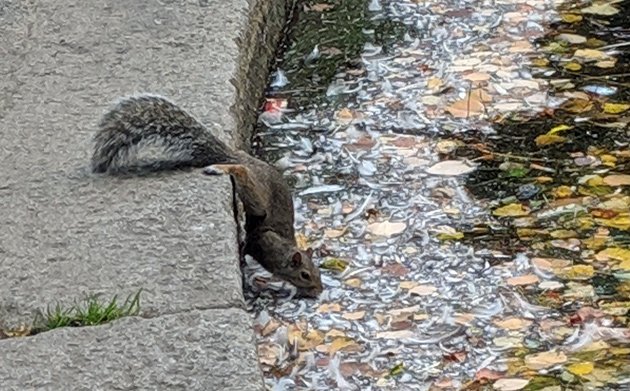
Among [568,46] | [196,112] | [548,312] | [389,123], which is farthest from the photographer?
[568,46]

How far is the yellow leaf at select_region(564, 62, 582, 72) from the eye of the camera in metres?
4.82

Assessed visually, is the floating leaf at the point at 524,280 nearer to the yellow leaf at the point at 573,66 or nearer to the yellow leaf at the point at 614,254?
the yellow leaf at the point at 614,254

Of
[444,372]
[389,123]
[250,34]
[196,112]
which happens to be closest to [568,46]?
[389,123]

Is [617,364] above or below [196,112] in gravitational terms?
below

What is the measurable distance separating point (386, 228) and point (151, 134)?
0.72m

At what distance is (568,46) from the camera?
16.3 ft

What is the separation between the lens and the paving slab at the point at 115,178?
125 inches

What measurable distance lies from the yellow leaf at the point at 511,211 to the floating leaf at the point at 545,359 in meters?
0.67

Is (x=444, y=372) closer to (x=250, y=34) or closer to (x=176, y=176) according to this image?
(x=176, y=176)

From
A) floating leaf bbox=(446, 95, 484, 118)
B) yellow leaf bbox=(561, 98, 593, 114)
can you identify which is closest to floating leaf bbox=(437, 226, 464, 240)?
floating leaf bbox=(446, 95, 484, 118)

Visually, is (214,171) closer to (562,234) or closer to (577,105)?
(562,234)

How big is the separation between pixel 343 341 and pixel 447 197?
2.53 feet

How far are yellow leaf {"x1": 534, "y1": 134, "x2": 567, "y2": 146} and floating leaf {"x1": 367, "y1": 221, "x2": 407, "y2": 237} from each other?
2.01 feet

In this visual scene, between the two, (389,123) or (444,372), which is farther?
(389,123)
